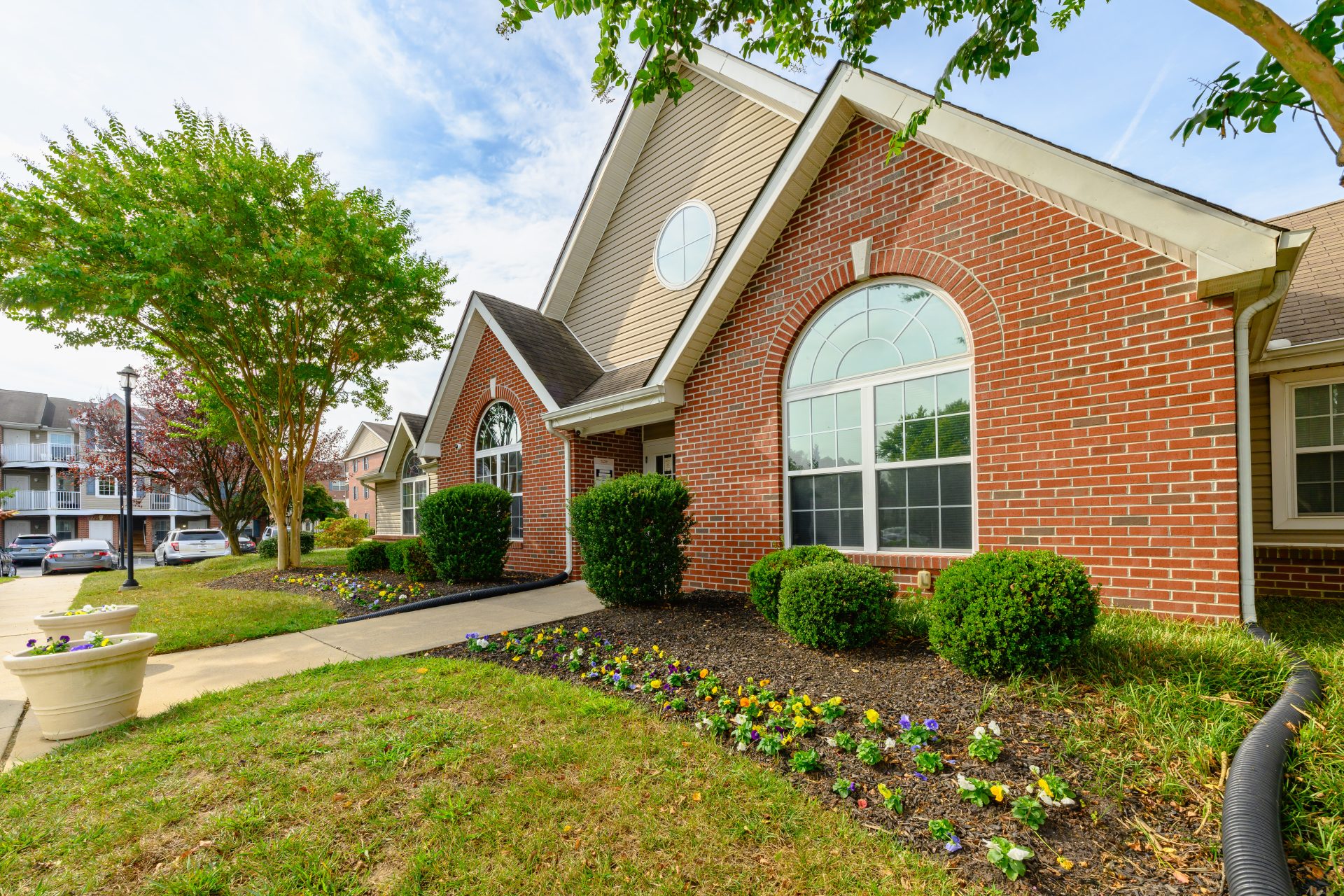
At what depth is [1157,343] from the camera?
4766 mm

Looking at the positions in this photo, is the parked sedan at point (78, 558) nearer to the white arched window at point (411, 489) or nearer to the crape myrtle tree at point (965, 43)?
the white arched window at point (411, 489)

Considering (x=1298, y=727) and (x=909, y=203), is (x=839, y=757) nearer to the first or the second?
(x=1298, y=727)

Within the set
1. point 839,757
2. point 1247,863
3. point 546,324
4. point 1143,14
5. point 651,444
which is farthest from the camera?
point 546,324

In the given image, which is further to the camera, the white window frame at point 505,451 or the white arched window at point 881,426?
the white window frame at point 505,451

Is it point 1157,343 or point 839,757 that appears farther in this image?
point 1157,343

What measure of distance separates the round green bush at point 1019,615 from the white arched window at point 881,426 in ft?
6.41

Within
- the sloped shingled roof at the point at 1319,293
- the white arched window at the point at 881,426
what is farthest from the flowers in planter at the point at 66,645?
the sloped shingled roof at the point at 1319,293

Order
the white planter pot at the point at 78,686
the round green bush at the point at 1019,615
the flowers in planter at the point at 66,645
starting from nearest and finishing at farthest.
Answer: the round green bush at the point at 1019,615, the white planter pot at the point at 78,686, the flowers in planter at the point at 66,645

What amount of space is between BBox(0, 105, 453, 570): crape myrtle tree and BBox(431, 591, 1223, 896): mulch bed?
9462 millimetres

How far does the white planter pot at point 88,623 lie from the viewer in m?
5.45

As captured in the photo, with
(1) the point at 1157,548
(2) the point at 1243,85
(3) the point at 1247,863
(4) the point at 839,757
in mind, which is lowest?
(4) the point at 839,757

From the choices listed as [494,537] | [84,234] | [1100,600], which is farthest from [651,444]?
[84,234]

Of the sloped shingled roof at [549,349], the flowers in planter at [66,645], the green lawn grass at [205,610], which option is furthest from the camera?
the sloped shingled roof at [549,349]

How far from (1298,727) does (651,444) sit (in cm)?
862
